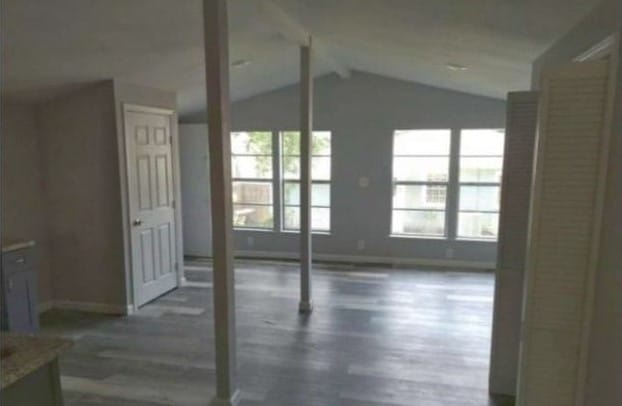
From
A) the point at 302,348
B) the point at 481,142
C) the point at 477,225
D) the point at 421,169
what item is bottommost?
the point at 302,348

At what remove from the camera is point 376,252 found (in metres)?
6.46

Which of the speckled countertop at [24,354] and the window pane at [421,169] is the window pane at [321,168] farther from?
the speckled countertop at [24,354]

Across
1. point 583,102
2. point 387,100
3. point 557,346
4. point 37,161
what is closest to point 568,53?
point 583,102

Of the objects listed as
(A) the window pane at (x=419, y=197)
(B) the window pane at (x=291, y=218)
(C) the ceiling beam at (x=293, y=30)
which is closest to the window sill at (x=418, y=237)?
(A) the window pane at (x=419, y=197)

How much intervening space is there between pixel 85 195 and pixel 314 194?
3.33 m

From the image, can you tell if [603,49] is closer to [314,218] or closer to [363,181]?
[363,181]

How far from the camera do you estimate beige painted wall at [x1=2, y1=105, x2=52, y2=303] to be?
13.0 feet

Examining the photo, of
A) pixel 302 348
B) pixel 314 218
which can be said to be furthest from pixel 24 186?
pixel 314 218

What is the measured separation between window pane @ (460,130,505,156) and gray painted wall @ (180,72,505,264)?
4.8 inches

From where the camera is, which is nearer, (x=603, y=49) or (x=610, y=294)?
(x=610, y=294)

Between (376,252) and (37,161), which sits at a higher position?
(37,161)

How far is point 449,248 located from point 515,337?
3.45 metres

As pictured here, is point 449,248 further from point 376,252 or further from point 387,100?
point 387,100

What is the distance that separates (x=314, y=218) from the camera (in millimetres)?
6723
